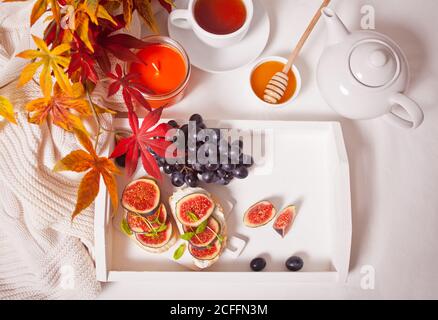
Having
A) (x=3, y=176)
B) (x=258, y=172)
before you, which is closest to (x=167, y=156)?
(x=258, y=172)

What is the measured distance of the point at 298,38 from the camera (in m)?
0.95

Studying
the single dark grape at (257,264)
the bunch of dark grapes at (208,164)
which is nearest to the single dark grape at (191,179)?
the bunch of dark grapes at (208,164)

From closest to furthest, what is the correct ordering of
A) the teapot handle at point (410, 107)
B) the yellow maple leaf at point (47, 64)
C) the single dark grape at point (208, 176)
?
1. the yellow maple leaf at point (47, 64)
2. the teapot handle at point (410, 107)
3. the single dark grape at point (208, 176)

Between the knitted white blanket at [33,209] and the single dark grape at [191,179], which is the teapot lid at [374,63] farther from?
the knitted white blanket at [33,209]

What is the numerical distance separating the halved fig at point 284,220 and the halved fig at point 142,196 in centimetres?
26

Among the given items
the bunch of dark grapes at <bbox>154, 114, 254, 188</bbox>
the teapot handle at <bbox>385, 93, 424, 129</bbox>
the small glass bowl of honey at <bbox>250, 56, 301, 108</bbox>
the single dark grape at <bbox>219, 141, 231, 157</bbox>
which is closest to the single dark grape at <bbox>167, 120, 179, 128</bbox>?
the bunch of dark grapes at <bbox>154, 114, 254, 188</bbox>

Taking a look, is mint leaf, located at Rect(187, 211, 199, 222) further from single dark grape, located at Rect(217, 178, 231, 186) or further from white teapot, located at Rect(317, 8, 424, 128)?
white teapot, located at Rect(317, 8, 424, 128)

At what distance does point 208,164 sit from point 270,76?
0.88 ft

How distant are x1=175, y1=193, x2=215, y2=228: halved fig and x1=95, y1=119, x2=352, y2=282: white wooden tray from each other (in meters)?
0.06

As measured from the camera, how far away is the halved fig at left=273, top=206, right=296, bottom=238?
2.82 feet

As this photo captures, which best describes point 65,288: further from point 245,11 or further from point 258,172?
point 245,11

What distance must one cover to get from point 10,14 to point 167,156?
476 millimetres

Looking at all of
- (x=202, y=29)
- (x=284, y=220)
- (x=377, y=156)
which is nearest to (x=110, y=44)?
(x=202, y=29)

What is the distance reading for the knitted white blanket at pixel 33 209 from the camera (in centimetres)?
79
